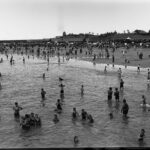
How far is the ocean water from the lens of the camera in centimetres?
2072

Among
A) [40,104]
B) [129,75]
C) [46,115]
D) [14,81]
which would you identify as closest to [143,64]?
[129,75]

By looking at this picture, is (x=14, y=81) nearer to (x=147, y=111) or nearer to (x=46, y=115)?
(x=46, y=115)

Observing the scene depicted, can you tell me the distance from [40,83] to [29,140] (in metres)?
22.7

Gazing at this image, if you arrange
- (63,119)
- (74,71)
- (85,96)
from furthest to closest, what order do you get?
(74,71) < (85,96) < (63,119)

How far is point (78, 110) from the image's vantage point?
92.2 feet

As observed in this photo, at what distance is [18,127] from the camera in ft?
77.6

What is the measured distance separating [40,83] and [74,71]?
1150 cm

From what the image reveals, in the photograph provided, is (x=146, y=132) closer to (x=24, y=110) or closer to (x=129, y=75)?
(x=24, y=110)

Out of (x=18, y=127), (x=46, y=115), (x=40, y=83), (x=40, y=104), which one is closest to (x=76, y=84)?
(x=40, y=83)

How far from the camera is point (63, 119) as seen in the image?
2536cm

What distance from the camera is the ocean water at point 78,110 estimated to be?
68.0 ft

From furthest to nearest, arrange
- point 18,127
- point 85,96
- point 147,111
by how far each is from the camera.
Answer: point 85,96
point 147,111
point 18,127

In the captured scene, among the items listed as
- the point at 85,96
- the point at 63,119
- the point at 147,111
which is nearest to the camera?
the point at 63,119

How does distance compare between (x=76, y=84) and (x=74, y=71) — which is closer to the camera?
(x=76, y=84)
